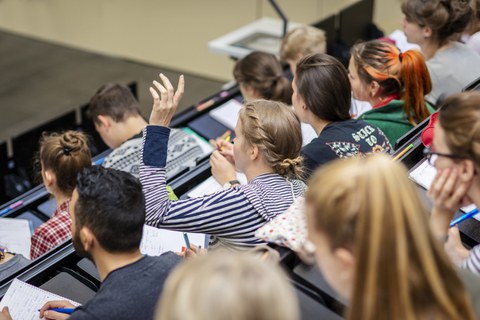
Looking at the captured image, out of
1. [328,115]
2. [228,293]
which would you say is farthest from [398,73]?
[228,293]

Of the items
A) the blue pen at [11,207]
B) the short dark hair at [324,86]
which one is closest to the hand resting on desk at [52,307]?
the short dark hair at [324,86]

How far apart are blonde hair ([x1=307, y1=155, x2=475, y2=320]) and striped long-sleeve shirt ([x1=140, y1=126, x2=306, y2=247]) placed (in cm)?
75

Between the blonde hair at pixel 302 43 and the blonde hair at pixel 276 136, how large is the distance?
150 centimetres

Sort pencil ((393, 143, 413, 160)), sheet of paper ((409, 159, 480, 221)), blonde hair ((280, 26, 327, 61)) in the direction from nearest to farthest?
sheet of paper ((409, 159, 480, 221)) < pencil ((393, 143, 413, 160)) < blonde hair ((280, 26, 327, 61))

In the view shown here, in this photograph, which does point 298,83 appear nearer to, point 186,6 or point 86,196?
point 86,196

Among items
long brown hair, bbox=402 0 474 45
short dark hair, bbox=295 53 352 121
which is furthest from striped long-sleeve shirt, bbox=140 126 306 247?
long brown hair, bbox=402 0 474 45

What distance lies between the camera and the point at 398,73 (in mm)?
2502

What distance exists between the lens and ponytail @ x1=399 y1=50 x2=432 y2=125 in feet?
8.06

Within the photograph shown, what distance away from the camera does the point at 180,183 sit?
2.28 m

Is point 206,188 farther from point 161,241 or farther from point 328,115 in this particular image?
point 328,115

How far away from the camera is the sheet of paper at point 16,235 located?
2492mm

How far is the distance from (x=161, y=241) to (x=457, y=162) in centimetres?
92

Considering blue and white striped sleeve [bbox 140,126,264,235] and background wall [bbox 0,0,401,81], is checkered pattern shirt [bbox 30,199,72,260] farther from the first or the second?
background wall [bbox 0,0,401,81]

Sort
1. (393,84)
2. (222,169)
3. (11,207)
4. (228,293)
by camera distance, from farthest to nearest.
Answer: (11,207) < (393,84) < (222,169) < (228,293)
